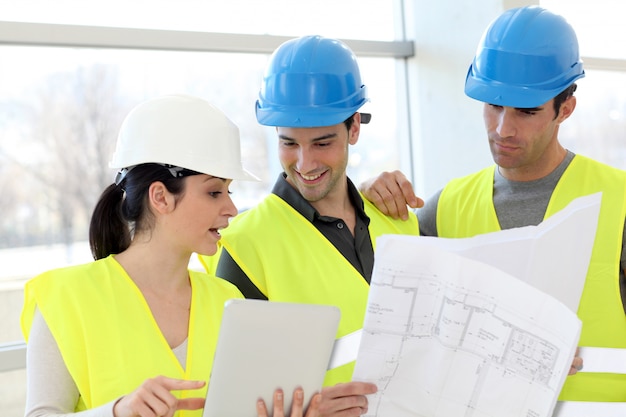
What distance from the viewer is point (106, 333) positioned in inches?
65.7

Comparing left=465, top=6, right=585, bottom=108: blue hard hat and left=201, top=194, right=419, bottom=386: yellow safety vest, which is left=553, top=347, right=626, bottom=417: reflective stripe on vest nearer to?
left=201, top=194, right=419, bottom=386: yellow safety vest

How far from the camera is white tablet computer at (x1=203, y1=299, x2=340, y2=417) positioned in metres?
1.36

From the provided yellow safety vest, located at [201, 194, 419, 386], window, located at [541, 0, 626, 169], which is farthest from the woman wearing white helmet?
window, located at [541, 0, 626, 169]

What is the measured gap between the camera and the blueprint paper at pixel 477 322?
1382mm

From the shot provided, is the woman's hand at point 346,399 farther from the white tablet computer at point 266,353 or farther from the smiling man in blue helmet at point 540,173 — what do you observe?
the smiling man in blue helmet at point 540,173

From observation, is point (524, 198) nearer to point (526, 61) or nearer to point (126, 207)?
point (526, 61)

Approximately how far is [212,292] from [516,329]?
2.50ft

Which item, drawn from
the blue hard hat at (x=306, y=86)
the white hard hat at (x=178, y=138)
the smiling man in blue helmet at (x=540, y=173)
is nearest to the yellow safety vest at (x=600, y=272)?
the smiling man in blue helmet at (x=540, y=173)

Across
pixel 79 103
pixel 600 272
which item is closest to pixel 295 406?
pixel 600 272

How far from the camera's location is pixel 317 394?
4.95ft

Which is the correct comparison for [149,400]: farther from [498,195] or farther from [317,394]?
[498,195]

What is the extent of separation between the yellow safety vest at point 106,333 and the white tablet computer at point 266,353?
29 cm

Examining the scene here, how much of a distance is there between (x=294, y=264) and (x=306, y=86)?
0.46m

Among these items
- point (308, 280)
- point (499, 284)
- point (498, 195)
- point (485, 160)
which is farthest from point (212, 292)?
point (485, 160)
